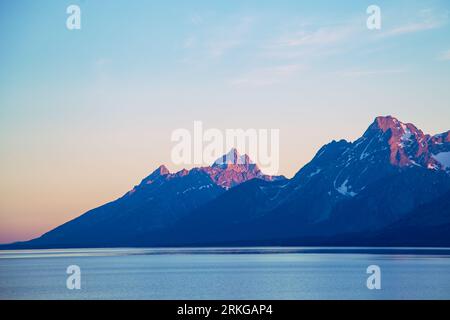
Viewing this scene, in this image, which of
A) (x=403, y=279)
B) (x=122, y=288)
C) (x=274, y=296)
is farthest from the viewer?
(x=403, y=279)

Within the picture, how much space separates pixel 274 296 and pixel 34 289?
43.3 metres

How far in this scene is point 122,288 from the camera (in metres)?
139

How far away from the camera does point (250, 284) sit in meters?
147
